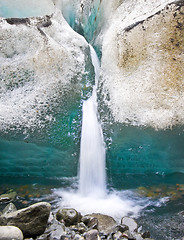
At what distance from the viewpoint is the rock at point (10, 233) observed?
2044mm

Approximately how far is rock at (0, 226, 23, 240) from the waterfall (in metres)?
1.99

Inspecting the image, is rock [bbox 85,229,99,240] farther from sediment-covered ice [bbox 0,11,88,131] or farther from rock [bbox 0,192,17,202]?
sediment-covered ice [bbox 0,11,88,131]

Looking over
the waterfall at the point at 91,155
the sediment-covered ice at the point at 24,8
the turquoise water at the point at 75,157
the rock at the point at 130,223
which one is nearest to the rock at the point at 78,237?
the rock at the point at 130,223

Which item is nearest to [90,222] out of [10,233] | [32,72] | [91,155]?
[10,233]

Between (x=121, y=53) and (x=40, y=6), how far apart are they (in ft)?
8.91

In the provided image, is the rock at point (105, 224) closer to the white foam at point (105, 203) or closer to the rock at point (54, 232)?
the white foam at point (105, 203)

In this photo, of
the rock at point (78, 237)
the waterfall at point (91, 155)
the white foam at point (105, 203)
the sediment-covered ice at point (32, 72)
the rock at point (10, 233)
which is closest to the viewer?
the rock at point (10, 233)

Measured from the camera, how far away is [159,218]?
10.5 feet

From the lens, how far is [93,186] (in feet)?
13.8

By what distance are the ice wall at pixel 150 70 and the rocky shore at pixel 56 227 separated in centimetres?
202

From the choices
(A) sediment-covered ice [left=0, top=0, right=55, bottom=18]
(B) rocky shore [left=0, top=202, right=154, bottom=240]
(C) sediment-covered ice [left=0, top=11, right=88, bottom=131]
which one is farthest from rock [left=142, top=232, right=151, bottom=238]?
(A) sediment-covered ice [left=0, top=0, right=55, bottom=18]

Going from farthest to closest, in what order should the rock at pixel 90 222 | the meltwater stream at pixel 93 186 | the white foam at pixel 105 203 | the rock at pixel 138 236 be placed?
the meltwater stream at pixel 93 186 < the white foam at pixel 105 203 < the rock at pixel 90 222 < the rock at pixel 138 236

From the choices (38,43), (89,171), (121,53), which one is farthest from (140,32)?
(89,171)

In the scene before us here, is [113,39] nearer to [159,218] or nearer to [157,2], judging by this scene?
[157,2]
